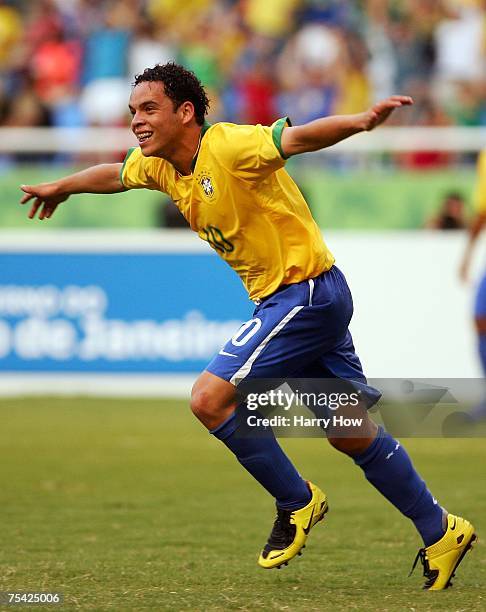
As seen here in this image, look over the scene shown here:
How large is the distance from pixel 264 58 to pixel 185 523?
365 inches

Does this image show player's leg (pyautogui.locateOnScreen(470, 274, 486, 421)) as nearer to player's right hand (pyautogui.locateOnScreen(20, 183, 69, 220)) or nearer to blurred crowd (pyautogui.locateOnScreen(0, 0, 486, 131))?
blurred crowd (pyautogui.locateOnScreen(0, 0, 486, 131))

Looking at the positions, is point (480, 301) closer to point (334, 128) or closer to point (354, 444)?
point (354, 444)

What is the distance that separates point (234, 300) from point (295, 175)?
1.82 m

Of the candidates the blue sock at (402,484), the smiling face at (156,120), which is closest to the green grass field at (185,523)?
the blue sock at (402,484)

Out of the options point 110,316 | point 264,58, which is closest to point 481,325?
point 110,316

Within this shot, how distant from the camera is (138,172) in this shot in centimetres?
636

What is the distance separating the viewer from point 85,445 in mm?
10930

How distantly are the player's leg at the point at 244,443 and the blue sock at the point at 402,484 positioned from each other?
13.3 inches

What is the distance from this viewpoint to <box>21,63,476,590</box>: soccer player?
5.88 meters

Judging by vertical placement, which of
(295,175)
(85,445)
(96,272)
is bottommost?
(85,445)

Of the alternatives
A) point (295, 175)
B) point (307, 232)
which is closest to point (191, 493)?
point (307, 232)

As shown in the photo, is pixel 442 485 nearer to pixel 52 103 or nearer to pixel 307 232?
pixel 307 232

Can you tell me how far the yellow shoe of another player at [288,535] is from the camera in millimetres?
6070

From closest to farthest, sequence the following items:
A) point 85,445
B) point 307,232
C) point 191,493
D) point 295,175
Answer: point 307,232, point 191,493, point 85,445, point 295,175
